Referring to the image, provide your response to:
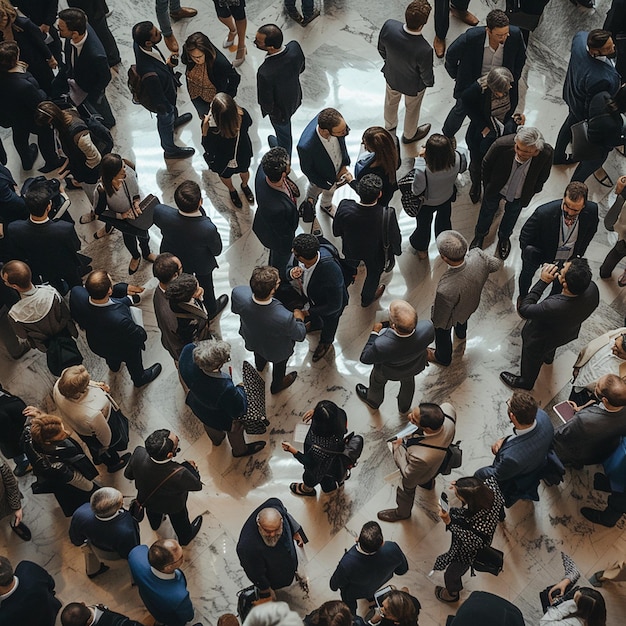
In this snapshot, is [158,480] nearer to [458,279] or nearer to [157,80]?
[458,279]

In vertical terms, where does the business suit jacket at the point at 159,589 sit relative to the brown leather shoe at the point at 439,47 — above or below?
below

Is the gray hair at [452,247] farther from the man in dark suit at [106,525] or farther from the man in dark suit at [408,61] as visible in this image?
the man in dark suit at [106,525]

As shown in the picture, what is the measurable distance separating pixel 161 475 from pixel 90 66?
4.27 meters

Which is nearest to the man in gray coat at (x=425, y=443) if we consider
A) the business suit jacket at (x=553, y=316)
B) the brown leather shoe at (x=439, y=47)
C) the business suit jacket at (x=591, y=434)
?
the business suit jacket at (x=591, y=434)

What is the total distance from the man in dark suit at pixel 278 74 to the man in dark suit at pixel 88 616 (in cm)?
470

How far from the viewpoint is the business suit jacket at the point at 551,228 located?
645 cm

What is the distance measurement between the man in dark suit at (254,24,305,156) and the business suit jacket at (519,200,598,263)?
260 cm

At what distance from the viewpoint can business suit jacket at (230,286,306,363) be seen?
19.6 feet

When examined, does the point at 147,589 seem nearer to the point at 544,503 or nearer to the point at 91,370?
the point at 91,370

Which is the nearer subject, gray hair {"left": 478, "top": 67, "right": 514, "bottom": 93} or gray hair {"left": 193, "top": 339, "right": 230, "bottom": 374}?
gray hair {"left": 193, "top": 339, "right": 230, "bottom": 374}

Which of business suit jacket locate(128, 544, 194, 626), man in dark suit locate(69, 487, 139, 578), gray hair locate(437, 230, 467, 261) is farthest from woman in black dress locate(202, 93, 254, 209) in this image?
business suit jacket locate(128, 544, 194, 626)

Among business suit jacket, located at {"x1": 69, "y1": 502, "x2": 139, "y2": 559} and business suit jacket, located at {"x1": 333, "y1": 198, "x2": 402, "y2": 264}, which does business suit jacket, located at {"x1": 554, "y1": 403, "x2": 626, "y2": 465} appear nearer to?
business suit jacket, located at {"x1": 333, "y1": 198, "x2": 402, "y2": 264}

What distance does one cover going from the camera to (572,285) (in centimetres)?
585

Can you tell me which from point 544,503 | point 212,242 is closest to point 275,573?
point 544,503
